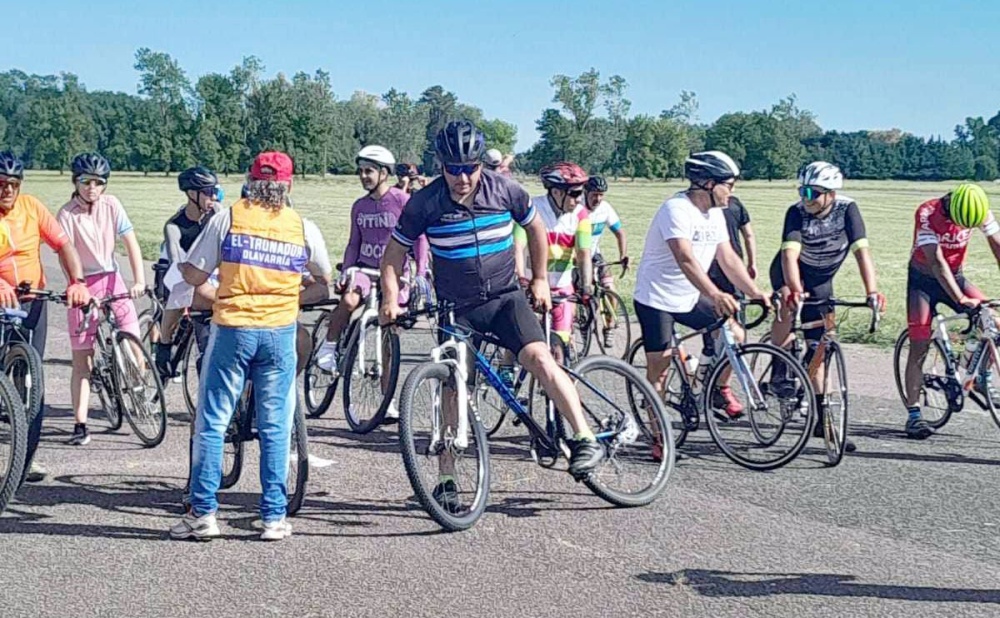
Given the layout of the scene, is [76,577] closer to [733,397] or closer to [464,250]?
[464,250]

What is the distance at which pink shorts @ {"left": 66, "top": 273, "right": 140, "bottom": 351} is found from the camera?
7605mm

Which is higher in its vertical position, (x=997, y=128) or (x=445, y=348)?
(x=997, y=128)

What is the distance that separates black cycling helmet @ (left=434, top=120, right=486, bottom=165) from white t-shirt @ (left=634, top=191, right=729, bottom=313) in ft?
5.49

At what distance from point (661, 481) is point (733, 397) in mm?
1380

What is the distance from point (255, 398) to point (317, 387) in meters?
3.12

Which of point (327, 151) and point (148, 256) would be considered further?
point (327, 151)

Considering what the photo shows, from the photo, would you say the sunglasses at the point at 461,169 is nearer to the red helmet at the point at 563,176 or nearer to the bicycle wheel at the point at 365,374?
the bicycle wheel at the point at 365,374

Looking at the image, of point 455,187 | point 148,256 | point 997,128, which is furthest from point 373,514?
point 997,128

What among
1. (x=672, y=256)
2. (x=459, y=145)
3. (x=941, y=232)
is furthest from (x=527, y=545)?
(x=941, y=232)

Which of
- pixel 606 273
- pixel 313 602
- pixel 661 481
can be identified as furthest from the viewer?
pixel 606 273

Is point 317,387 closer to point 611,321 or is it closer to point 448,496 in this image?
point 448,496

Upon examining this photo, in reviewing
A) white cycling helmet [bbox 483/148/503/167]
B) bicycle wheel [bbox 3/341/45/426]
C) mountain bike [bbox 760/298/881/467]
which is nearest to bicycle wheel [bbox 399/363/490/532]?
bicycle wheel [bbox 3/341/45/426]

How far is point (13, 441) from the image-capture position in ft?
18.3

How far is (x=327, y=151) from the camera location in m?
113
